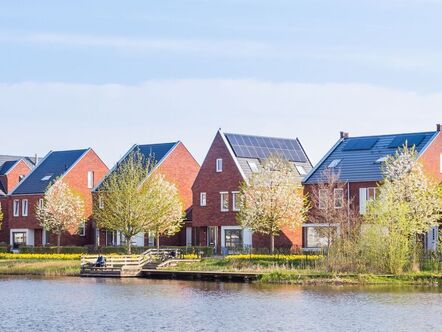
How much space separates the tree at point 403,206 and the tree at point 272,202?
18.9ft

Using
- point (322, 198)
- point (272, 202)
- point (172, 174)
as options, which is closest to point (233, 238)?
point (322, 198)

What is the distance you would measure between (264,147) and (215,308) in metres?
31.7

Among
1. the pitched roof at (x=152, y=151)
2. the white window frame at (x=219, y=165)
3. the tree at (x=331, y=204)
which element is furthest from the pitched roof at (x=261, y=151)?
the pitched roof at (x=152, y=151)

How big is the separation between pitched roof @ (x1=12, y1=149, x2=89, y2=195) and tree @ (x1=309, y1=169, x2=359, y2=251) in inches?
926

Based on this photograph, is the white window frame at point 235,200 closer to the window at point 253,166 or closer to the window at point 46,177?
the window at point 253,166

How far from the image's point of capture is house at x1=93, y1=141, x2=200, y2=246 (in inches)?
2702

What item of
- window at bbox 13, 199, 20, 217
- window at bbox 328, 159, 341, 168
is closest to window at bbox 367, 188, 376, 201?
window at bbox 328, 159, 341, 168

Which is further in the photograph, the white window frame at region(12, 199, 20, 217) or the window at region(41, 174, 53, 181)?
the white window frame at region(12, 199, 20, 217)

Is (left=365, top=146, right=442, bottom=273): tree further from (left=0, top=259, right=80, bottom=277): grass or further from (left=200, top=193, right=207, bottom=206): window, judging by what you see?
(left=0, top=259, right=80, bottom=277): grass

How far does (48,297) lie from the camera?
128 feet

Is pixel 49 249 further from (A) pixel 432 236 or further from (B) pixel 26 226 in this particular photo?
(A) pixel 432 236

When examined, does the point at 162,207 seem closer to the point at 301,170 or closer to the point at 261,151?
the point at 261,151

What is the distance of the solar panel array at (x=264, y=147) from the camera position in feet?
210

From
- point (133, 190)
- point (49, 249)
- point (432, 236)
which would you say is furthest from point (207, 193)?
point (432, 236)
